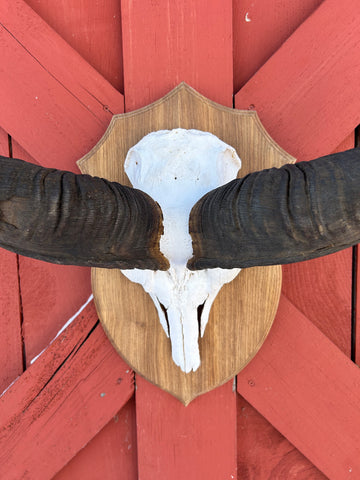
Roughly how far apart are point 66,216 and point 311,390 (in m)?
0.75

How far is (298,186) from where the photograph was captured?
30cm

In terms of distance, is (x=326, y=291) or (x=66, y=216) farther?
(x=326, y=291)

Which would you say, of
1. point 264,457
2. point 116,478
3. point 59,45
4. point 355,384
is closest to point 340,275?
point 355,384

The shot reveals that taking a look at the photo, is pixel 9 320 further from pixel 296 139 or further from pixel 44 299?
pixel 296 139

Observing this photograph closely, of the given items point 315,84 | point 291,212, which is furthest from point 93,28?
point 291,212

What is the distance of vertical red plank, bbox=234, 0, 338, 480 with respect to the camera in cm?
83

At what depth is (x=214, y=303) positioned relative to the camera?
770 millimetres

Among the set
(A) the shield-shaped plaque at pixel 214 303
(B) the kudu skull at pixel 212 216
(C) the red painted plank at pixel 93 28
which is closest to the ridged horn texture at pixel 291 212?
(B) the kudu skull at pixel 212 216

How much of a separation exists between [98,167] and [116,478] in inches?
28.9

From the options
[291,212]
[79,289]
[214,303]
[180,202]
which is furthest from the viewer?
[79,289]

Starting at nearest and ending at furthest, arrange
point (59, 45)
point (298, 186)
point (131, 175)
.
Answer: point (298, 186) < point (131, 175) < point (59, 45)

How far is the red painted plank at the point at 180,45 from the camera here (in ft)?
2.55

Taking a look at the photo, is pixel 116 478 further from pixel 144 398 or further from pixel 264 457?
pixel 264 457

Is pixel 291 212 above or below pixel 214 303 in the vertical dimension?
above
